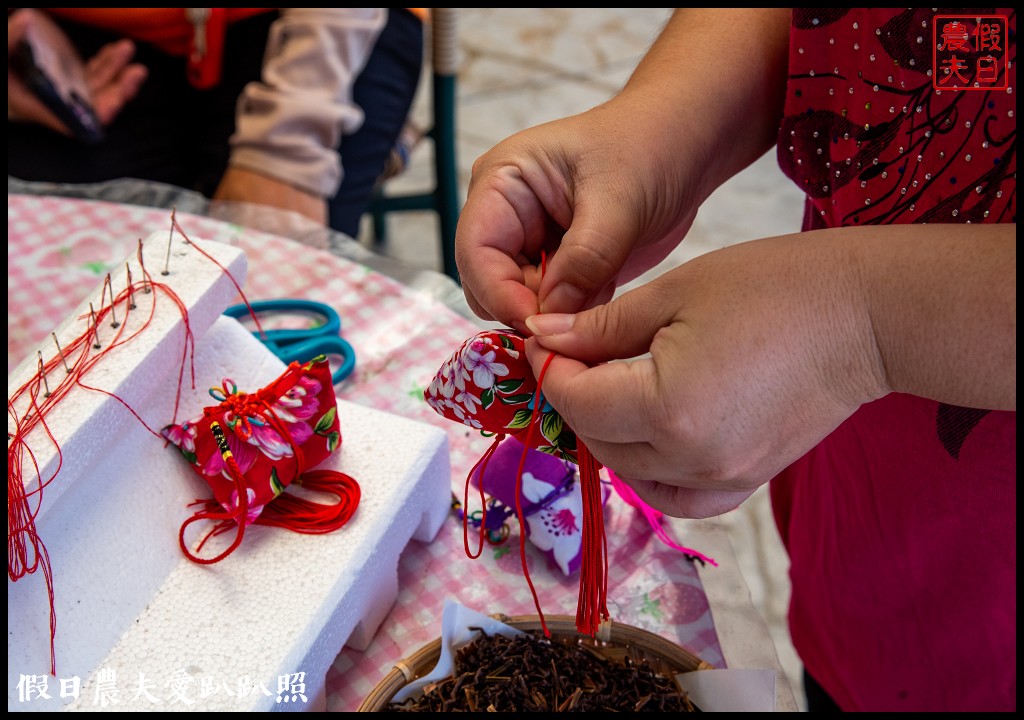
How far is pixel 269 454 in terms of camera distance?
0.83m

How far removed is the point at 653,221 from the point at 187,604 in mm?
536

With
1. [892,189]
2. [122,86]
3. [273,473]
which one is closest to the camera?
[892,189]

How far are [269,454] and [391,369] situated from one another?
34cm

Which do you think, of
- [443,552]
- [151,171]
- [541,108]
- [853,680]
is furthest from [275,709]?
[541,108]

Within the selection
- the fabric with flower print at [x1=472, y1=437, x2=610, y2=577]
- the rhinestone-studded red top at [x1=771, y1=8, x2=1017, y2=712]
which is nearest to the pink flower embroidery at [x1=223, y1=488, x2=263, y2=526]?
the fabric with flower print at [x1=472, y1=437, x2=610, y2=577]

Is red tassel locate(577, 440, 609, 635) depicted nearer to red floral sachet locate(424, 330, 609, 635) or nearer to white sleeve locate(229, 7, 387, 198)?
red floral sachet locate(424, 330, 609, 635)

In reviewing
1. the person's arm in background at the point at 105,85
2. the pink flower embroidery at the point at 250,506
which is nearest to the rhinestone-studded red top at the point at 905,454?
the pink flower embroidery at the point at 250,506

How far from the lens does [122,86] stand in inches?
63.2

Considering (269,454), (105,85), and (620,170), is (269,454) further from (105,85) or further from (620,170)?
(105,85)

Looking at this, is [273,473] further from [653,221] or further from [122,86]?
[122,86]

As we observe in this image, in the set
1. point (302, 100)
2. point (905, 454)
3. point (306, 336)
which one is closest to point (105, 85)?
point (302, 100)

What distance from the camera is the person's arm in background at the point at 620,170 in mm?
717

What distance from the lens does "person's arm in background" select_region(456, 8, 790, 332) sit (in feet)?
2.35

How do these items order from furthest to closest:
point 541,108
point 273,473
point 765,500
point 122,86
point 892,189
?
1. point 541,108
2. point 765,500
3. point 122,86
4. point 273,473
5. point 892,189
